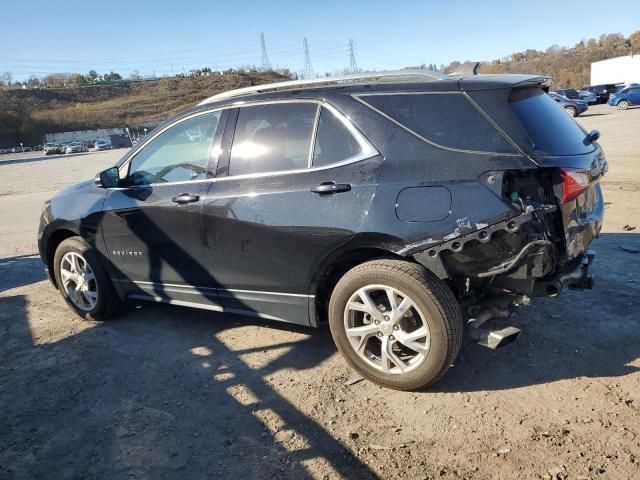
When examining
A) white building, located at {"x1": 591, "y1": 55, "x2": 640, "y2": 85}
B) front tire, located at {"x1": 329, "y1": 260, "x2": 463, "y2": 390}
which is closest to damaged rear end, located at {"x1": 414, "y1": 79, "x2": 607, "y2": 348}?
front tire, located at {"x1": 329, "y1": 260, "x2": 463, "y2": 390}

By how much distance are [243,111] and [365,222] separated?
1409 mm

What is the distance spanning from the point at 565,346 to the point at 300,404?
197 cm

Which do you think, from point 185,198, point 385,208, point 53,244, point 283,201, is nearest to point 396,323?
point 385,208

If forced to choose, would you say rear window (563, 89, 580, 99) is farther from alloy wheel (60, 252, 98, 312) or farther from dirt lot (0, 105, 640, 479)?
alloy wheel (60, 252, 98, 312)

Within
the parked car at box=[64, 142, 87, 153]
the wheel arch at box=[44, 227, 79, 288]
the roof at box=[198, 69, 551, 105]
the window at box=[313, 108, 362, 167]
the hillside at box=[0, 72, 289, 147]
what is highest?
the hillside at box=[0, 72, 289, 147]

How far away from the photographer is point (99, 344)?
4.38m

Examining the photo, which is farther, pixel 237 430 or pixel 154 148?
pixel 154 148

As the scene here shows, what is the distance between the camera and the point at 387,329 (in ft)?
10.7

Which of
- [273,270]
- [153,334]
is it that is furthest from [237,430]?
[153,334]

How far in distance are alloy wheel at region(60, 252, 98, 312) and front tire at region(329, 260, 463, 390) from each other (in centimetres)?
258

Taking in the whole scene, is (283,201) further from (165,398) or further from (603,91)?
(603,91)

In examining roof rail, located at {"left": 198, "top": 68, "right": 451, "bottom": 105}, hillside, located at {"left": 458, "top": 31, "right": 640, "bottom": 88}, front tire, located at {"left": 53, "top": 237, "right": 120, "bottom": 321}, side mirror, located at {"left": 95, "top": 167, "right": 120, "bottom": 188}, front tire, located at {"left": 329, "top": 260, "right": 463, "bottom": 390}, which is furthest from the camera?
hillside, located at {"left": 458, "top": 31, "right": 640, "bottom": 88}

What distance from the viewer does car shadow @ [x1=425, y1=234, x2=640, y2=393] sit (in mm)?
3387

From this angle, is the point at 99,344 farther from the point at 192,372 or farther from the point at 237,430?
the point at 237,430
